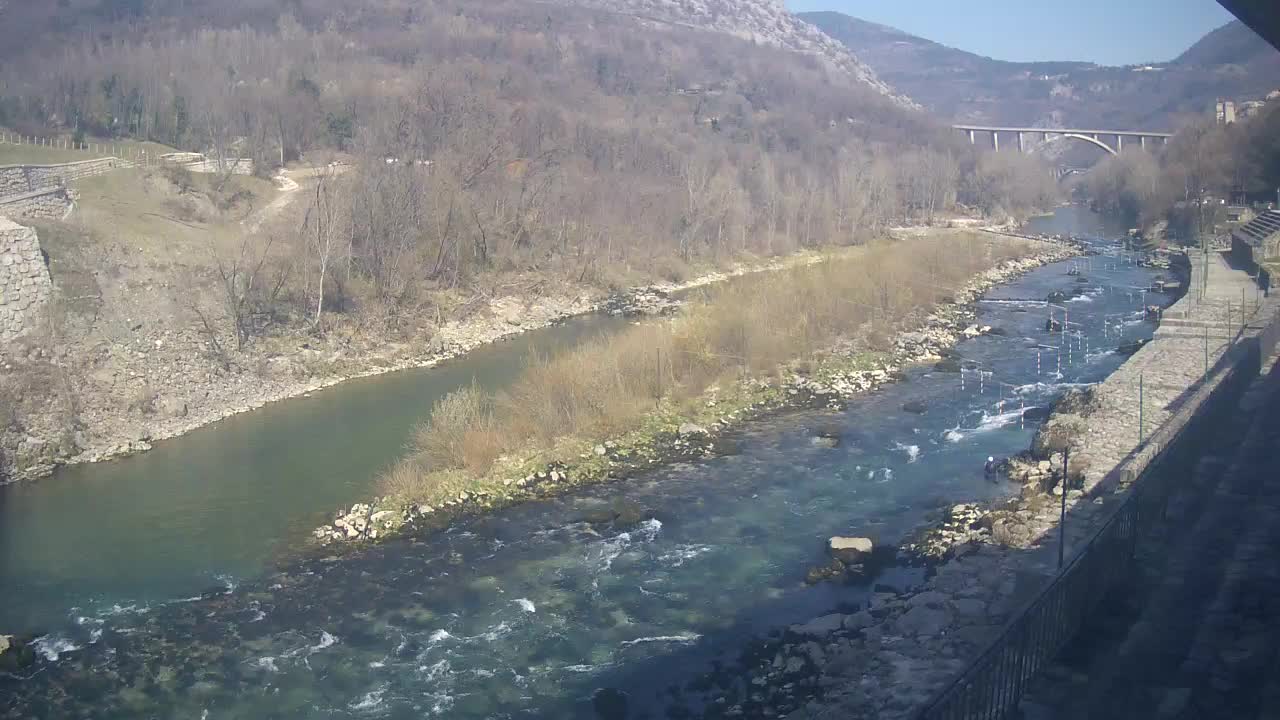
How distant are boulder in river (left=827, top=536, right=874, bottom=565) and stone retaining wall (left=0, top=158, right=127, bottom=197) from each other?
57.6ft

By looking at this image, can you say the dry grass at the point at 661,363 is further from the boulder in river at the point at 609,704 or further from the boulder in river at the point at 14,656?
the boulder in river at the point at 609,704

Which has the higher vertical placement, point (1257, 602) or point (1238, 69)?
point (1238, 69)

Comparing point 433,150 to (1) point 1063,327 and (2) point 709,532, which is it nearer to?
(1) point 1063,327

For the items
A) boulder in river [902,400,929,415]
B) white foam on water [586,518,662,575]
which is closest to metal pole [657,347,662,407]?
boulder in river [902,400,929,415]

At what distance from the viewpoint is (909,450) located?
13141mm

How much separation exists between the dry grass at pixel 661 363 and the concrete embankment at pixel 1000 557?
5.06 m

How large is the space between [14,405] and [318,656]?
28.6 feet

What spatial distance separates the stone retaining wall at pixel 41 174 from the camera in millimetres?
20000

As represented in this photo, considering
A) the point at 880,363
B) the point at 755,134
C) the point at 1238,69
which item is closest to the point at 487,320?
the point at 880,363

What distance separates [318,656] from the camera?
8195 mm

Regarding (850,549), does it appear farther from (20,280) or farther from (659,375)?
(20,280)

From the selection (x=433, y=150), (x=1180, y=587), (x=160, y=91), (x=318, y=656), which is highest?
(x=160, y=91)

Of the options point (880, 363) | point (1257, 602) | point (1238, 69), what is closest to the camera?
point (1257, 602)

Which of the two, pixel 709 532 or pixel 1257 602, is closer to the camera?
pixel 1257 602
